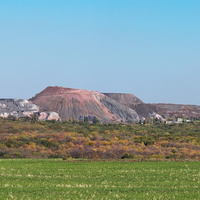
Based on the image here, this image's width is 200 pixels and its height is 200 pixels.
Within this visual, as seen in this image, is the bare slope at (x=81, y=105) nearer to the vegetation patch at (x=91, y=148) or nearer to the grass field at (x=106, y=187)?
the vegetation patch at (x=91, y=148)

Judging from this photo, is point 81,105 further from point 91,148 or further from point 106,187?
point 106,187

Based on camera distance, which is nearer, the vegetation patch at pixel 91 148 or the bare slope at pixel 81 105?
the vegetation patch at pixel 91 148

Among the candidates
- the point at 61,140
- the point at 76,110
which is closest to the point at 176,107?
the point at 76,110

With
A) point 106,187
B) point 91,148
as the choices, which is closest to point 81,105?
point 91,148

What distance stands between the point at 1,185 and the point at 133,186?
5254 millimetres

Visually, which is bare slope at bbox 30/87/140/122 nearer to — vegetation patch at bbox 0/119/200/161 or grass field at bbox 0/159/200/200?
vegetation patch at bbox 0/119/200/161

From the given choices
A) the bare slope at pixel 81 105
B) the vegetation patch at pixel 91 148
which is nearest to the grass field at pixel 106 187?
the vegetation patch at pixel 91 148

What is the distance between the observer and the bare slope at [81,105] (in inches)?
5394

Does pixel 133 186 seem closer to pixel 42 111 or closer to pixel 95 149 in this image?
pixel 95 149

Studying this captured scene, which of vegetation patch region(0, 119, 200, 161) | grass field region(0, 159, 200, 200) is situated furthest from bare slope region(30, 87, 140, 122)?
grass field region(0, 159, 200, 200)

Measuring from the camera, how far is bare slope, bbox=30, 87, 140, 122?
137000 millimetres

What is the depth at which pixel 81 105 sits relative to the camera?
14288cm

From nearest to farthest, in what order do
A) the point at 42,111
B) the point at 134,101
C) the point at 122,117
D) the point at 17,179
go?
the point at 17,179, the point at 42,111, the point at 122,117, the point at 134,101

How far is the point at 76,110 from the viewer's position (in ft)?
453
